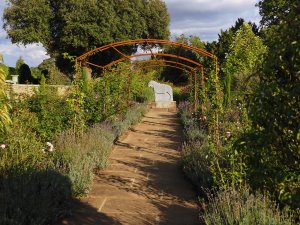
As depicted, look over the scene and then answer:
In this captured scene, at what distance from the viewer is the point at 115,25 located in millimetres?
29797

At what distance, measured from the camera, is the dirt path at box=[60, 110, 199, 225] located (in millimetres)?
4816

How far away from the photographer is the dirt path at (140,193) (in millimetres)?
4816

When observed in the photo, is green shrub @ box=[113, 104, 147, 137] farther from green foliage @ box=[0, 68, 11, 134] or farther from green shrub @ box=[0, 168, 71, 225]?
green foliage @ box=[0, 68, 11, 134]

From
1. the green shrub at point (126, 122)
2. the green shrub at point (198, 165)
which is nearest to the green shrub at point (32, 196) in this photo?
the green shrub at point (198, 165)

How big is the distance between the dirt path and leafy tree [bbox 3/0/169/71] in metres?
21.3

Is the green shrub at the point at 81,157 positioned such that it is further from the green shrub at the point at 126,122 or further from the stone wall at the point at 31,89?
the green shrub at the point at 126,122

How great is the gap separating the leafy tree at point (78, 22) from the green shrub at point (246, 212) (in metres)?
25.9

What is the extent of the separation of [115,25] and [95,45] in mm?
2396

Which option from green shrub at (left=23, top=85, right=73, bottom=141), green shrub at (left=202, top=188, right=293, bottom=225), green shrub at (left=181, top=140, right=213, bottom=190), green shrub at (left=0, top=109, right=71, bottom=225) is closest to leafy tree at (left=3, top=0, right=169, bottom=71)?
green shrub at (left=23, top=85, right=73, bottom=141)

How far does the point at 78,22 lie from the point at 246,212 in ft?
87.7

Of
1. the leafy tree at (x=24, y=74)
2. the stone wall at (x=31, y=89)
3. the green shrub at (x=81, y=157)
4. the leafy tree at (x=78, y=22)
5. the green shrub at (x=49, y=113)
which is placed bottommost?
the green shrub at (x=81, y=157)

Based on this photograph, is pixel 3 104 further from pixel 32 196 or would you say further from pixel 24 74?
pixel 24 74

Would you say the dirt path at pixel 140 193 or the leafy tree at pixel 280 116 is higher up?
the leafy tree at pixel 280 116

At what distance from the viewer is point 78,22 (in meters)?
29.0
